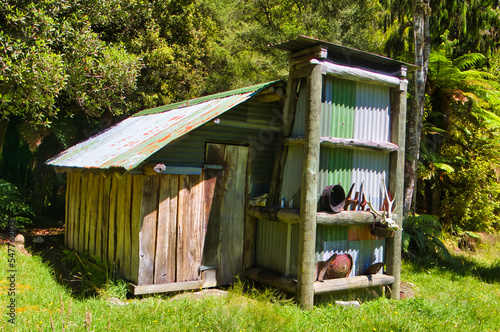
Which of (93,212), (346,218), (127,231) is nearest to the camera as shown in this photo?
(346,218)

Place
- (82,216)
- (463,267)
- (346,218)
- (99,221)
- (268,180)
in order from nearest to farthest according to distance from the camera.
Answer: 1. (346,218)
2. (268,180)
3. (99,221)
4. (82,216)
5. (463,267)

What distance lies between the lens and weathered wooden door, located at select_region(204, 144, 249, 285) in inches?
289

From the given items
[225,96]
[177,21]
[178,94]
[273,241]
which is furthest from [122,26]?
[273,241]

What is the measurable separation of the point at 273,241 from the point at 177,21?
9650mm

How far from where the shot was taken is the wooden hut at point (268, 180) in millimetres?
6516

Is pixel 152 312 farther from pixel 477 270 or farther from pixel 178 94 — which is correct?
pixel 178 94

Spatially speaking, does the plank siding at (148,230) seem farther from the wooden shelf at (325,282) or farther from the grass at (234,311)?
the wooden shelf at (325,282)

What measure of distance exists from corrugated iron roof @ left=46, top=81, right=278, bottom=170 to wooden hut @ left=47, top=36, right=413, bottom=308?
0.14 ft

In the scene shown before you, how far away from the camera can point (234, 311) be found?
18.5 feet

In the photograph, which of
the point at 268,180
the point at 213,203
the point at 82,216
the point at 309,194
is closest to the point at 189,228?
the point at 213,203

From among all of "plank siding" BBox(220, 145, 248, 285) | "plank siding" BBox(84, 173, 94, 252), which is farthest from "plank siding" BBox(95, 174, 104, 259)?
"plank siding" BBox(220, 145, 248, 285)

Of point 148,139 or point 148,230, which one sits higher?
point 148,139

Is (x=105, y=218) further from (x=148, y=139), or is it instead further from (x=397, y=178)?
(x=397, y=178)

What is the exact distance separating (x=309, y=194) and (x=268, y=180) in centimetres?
166
